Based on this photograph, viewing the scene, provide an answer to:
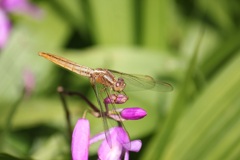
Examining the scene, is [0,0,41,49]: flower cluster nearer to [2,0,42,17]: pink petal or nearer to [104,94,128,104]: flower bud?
[2,0,42,17]: pink petal

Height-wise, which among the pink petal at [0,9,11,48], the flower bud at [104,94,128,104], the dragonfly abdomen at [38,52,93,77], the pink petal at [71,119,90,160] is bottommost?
the pink petal at [71,119,90,160]

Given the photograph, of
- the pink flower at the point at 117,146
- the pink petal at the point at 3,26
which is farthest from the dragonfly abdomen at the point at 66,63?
the pink petal at the point at 3,26

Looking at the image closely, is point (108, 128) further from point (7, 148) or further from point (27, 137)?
point (27, 137)

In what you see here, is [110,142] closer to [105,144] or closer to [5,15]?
[105,144]

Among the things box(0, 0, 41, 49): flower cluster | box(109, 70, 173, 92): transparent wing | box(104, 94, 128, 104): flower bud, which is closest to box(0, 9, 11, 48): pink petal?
box(0, 0, 41, 49): flower cluster

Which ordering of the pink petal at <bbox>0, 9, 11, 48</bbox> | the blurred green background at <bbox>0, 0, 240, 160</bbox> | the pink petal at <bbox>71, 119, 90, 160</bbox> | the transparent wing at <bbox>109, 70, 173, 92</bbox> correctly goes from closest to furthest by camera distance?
the pink petal at <bbox>71, 119, 90, 160</bbox> < the transparent wing at <bbox>109, 70, 173, 92</bbox> < the blurred green background at <bbox>0, 0, 240, 160</bbox> < the pink petal at <bbox>0, 9, 11, 48</bbox>

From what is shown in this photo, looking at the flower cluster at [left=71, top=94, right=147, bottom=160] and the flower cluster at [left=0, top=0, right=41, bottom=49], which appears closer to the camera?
the flower cluster at [left=71, top=94, right=147, bottom=160]

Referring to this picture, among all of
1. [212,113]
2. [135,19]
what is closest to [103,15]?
[135,19]

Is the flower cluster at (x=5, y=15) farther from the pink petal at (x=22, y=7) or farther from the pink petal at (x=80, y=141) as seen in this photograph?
the pink petal at (x=80, y=141)
